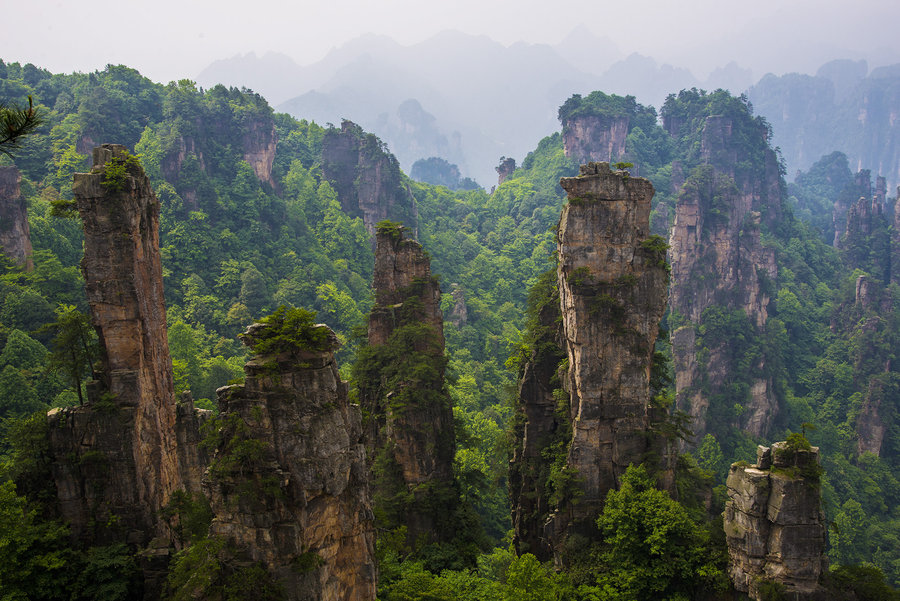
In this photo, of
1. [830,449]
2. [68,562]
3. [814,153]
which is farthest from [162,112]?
[814,153]

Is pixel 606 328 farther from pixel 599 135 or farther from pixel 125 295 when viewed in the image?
pixel 599 135

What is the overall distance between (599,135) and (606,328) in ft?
254

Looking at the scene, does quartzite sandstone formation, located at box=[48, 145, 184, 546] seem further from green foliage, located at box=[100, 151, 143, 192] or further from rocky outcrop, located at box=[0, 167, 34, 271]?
rocky outcrop, located at box=[0, 167, 34, 271]

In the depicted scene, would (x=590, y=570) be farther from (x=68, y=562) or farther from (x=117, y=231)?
(x=117, y=231)

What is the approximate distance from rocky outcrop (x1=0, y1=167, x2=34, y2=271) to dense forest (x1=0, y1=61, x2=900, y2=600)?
3.19 feet

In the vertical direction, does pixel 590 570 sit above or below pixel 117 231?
below

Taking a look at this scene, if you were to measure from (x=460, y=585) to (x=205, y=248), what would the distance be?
4573cm

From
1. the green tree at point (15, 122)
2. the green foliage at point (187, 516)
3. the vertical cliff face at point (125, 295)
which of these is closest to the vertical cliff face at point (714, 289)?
the green foliage at point (187, 516)

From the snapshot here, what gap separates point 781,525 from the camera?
21.1m

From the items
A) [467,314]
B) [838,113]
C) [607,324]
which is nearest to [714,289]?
[467,314]

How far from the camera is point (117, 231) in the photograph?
22125mm

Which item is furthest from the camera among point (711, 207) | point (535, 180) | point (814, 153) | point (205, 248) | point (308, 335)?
point (814, 153)

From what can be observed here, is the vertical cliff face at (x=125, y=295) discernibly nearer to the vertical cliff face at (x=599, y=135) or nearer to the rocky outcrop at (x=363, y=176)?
the rocky outcrop at (x=363, y=176)

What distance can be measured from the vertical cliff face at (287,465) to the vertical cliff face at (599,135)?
8683 cm
